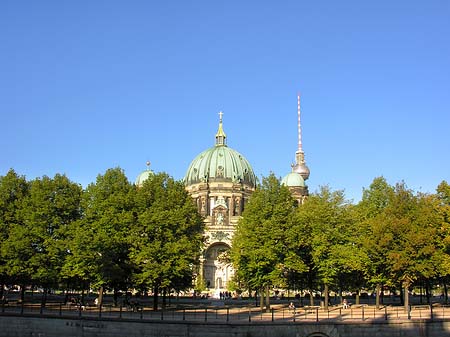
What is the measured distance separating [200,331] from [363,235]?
25.3 m

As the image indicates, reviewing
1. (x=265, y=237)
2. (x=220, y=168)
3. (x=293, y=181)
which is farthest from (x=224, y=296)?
(x=293, y=181)

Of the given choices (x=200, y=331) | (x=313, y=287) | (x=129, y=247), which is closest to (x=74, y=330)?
(x=200, y=331)

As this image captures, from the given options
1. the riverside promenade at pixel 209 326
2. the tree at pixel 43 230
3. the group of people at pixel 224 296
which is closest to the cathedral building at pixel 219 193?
the group of people at pixel 224 296

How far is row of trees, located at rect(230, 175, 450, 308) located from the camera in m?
54.1

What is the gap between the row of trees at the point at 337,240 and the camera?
54.1 meters

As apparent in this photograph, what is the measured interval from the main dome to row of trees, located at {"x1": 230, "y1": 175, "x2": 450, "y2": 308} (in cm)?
7417

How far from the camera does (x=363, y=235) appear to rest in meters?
59.7

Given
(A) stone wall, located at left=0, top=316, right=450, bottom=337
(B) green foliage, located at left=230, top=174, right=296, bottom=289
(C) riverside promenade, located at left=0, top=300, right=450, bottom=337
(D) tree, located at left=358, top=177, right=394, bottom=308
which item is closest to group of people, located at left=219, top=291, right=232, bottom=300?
(B) green foliage, located at left=230, top=174, right=296, bottom=289

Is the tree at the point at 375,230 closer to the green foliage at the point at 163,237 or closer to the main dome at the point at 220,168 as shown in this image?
the green foliage at the point at 163,237

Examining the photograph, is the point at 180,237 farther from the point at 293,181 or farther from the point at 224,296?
the point at 293,181

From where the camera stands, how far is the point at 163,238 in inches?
2275

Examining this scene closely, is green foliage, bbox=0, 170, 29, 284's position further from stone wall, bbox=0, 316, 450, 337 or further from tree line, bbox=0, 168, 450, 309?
stone wall, bbox=0, 316, 450, 337

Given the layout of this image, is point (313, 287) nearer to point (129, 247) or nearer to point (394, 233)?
point (394, 233)

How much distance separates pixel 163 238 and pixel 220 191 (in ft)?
254
